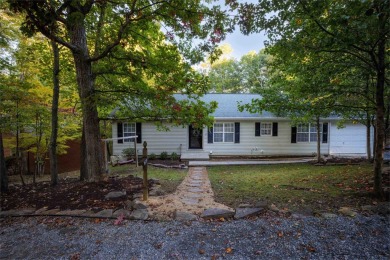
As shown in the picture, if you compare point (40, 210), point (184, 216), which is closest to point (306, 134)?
point (184, 216)

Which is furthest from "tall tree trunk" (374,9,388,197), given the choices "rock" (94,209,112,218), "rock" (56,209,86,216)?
"rock" (56,209,86,216)

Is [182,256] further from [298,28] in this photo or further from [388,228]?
[298,28]

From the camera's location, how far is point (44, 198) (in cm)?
426

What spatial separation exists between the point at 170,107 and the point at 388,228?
4299 millimetres

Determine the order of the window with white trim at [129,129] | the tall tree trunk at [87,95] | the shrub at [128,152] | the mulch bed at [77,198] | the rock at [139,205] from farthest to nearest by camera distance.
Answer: the window with white trim at [129,129] → the shrub at [128,152] → the tall tree trunk at [87,95] → the mulch bed at [77,198] → the rock at [139,205]

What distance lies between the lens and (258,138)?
39.2ft

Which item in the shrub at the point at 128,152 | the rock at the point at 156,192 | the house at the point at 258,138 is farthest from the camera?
the house at the point at 258,138

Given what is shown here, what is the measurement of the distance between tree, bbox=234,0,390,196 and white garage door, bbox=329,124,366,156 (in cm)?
899

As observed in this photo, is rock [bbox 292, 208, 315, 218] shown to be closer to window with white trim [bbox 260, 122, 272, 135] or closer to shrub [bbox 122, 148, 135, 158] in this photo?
window with white trim [bbox 260, 122, 272, 135]

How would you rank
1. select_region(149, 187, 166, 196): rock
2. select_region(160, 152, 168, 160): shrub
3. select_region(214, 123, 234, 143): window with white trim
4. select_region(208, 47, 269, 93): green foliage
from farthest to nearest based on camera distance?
select_region(208, 47, 269, 93): green foliage → select_region(214, 123, 234, 143): window with white trim → select_region(160, 152, 168, 160): shrub → select_region(149, 187, 166, 196): rock

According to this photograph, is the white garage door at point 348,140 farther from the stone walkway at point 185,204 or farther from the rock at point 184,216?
the rock at point 184,216

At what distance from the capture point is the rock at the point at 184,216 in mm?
3234

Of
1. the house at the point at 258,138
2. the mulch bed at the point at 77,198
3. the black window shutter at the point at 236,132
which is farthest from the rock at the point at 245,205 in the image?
the black window shutter at the point at 236,132

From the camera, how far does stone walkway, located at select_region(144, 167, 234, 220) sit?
3398 millimetres
